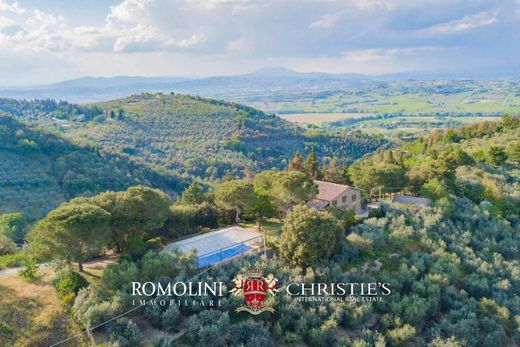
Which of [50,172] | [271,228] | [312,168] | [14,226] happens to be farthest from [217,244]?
[50,172]

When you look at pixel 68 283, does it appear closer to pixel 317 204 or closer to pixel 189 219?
pixel 189 219

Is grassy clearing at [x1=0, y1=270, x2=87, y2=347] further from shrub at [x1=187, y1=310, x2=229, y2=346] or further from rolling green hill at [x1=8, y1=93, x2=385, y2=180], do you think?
rolling green hill at [x1=8, y1=93, x2=385, y2=180]

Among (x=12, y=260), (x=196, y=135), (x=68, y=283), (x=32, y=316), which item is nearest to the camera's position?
(x=32, y=316)

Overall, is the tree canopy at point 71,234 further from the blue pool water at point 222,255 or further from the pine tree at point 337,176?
the pine tree at point 337,176

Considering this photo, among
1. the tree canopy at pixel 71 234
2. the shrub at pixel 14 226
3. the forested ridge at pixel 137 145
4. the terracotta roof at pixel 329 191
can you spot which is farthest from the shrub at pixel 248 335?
the forested ridge at pixel 137 145

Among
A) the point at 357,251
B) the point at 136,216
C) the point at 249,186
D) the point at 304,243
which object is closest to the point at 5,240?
the point at 136,216

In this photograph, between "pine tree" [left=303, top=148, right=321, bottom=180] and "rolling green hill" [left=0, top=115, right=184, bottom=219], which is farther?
"rolling green hill" [left=0, top=115, right=184, bottom=219]

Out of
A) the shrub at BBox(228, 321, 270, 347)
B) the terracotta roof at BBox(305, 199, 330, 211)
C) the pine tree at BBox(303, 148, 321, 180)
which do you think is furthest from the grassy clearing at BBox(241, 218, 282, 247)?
the pine tree at BBox(303, 148, 321, 180)
